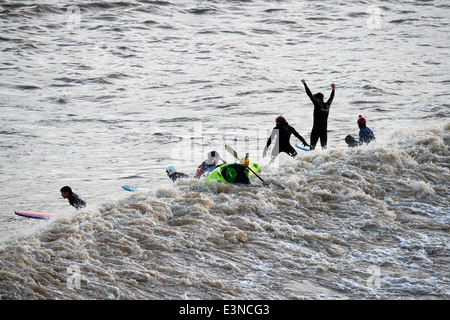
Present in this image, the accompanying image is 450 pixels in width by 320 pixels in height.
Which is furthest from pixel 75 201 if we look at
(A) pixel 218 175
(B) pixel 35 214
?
(A) pixel 218 175

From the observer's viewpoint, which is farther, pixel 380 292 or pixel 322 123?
pixel 322 123

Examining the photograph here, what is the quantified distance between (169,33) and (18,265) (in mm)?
23143

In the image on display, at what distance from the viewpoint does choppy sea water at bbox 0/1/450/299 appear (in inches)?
350

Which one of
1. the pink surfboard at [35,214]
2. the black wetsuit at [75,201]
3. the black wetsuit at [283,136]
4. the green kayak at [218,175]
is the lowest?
the pink surfboard at [35,214]

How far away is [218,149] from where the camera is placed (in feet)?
55.4

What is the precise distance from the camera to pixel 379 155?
13.1 meters

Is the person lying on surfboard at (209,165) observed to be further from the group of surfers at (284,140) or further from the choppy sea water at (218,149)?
the choppy sea water at (218,149)

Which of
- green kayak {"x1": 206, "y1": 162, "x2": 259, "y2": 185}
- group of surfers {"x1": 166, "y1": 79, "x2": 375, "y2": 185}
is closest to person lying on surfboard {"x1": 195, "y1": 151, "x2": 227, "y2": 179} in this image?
group of surfers {"x1": 166, "y1": 79, "x2": 375, "y2": 185}

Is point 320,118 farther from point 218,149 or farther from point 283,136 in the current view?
point 218,149

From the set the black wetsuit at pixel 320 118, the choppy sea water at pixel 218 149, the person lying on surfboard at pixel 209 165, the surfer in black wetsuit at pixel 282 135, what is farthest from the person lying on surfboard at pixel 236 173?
the black wetsuit at pixel 320 118

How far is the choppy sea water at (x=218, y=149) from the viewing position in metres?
8.89

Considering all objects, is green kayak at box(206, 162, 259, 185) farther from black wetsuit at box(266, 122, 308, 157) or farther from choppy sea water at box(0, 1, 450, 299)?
Answer: black wetsuit at box(266, 122, 308, 157)

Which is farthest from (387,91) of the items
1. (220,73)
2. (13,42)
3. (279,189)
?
(13,42)
